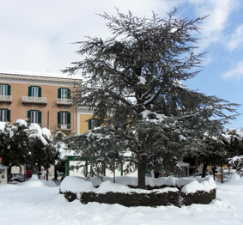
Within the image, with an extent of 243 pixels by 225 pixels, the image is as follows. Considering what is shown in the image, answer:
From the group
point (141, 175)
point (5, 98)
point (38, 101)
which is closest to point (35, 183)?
point (141, 175)

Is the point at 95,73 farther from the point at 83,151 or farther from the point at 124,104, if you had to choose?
the point at 83,151

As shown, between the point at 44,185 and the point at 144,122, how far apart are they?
1641cm

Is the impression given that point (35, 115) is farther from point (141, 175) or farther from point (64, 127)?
point (141, 175)

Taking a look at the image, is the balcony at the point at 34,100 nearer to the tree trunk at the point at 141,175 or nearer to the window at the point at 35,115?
the window at the point at 35,115

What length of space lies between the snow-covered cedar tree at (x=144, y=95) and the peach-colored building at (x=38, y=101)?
20956mm

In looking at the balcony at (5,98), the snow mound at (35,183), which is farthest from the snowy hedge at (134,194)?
Result: the balcony at (5,98)

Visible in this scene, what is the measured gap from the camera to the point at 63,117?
1447 inches

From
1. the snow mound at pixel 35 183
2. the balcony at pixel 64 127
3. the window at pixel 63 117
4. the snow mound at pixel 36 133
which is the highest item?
the window at pixel 63 117

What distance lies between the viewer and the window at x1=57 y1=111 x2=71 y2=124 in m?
36.5

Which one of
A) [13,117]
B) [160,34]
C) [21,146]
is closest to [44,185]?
[21,146]

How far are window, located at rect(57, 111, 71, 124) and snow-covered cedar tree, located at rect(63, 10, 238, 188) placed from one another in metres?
22.6

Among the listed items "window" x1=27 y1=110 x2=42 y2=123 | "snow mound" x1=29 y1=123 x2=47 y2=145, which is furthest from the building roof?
"snow mound" x1=29 y1=123 x2=47 y2=145

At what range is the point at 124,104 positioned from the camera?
1484 cm

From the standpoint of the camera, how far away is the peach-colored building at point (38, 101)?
34.8m
